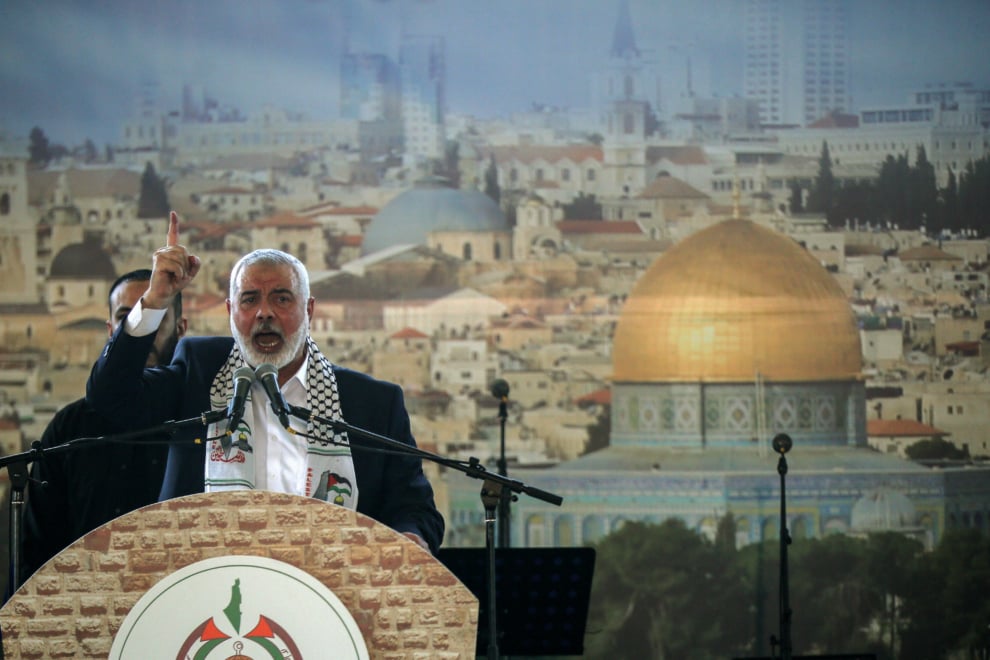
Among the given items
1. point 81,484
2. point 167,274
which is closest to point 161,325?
point 81,484

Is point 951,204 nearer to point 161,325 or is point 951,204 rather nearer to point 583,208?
point 583,208

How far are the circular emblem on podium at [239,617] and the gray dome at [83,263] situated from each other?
17.3 metres

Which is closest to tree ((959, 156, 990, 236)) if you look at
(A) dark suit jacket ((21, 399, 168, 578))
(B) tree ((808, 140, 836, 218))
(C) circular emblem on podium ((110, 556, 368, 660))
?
(B) tree ((808, 140, 836, 218))

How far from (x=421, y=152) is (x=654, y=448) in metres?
6.20

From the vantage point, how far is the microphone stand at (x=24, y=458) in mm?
3398

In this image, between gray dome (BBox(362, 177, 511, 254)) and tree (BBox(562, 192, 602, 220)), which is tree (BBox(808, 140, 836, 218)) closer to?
tree (BBox(562, 192, 602, 220))

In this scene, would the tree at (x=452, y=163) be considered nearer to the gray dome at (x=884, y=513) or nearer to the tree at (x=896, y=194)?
the tree at (x=896, y=194)

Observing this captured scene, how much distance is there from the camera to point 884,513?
22.1 meters

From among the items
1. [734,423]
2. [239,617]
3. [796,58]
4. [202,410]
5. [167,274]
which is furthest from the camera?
[734,423]

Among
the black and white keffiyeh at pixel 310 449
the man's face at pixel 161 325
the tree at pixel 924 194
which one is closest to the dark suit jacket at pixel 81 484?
the man's face at pixel 161 325

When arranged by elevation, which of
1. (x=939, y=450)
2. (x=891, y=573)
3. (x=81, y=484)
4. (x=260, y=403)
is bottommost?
(x=891, y=573)

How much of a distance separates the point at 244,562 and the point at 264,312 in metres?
0.81

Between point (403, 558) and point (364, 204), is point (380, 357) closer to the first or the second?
point (364, 204)

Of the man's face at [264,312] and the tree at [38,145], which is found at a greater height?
the tree at [38,145]
